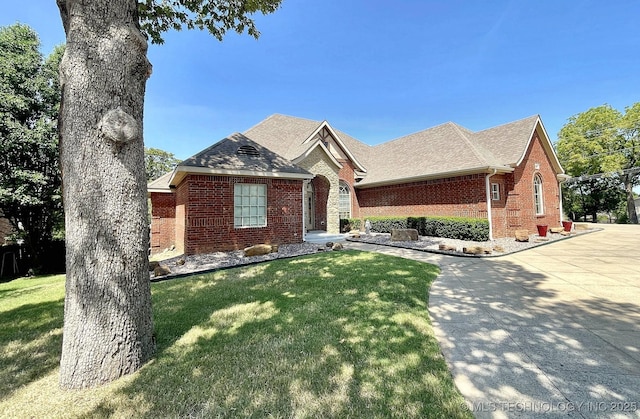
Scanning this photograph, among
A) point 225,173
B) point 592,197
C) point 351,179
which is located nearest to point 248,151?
point 225,173

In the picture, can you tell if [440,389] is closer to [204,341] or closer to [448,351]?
[448,351]

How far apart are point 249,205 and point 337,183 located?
300 inches

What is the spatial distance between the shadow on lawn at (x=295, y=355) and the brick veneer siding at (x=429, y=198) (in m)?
9.49

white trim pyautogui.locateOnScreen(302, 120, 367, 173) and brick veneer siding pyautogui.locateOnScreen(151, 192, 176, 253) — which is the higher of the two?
white trim pyautogui.locateOnScreen(302, 120, 367, 173)

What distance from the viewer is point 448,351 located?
121 inches

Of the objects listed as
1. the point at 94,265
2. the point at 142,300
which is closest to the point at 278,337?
the point at 142,300

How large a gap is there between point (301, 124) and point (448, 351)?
20614mm

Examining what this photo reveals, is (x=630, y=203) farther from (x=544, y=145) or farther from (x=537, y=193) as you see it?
(x=537, y=193)

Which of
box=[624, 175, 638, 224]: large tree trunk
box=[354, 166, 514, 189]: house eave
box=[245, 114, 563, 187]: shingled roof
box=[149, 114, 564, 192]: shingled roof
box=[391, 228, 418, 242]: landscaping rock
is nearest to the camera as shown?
box=[149, 114, 564, 192]: shingled roof

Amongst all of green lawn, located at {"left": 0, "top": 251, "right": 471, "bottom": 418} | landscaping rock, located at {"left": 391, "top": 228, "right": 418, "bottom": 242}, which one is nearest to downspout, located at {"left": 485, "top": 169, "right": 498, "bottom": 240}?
landscaping rock, located at {"left": 391, "top": 228, "right": 418, "bottom": 242}

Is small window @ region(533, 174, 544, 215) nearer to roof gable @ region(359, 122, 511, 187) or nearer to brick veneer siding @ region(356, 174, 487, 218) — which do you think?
roof gable @ region(359, 122, 511, 187)

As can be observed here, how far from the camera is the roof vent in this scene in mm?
10795

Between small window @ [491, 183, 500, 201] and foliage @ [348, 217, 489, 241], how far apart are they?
2.00 m

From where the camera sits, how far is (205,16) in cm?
766
